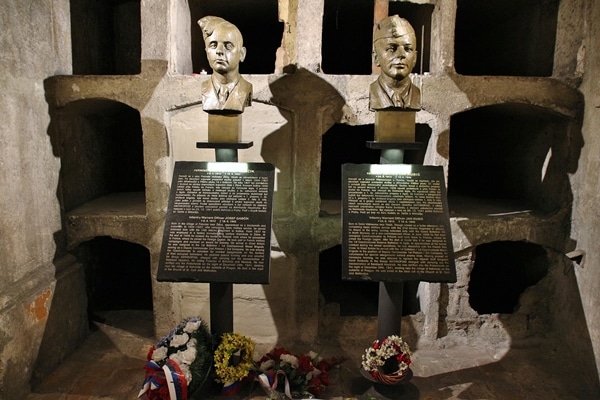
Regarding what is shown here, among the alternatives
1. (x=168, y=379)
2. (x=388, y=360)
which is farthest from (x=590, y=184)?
(x=168, y=379)

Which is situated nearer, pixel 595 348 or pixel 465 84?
pixel 595 348

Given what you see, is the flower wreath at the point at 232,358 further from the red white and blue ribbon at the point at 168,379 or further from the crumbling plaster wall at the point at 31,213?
the crumbling plaster wall at the point at 31,213

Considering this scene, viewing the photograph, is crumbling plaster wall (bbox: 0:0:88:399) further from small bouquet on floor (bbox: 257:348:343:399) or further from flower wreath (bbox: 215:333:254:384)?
small bouquet on floor (bbox: 257:348:343:399)

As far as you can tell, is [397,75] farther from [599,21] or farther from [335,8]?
[335,8]

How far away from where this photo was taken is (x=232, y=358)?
4312 millimetres

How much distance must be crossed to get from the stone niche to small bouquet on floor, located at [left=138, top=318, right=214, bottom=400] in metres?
1.18

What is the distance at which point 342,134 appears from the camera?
27.6 feet

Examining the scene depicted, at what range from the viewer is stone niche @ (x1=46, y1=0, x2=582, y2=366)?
5168 millimetres

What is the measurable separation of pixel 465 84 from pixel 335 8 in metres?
2.38

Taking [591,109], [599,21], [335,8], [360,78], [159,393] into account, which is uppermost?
[335,8]

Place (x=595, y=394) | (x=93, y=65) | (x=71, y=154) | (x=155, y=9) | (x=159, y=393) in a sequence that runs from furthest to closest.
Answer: (x=93, y=65), (x=71, y=154), (x=155, y=9), (x=595, y=394), (x=159, y=393)

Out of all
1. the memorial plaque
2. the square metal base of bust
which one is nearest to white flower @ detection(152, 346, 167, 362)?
the memorial plaque

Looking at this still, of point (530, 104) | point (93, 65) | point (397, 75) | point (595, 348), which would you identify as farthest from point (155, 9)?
point (595, 348)

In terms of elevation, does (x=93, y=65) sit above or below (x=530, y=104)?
above
